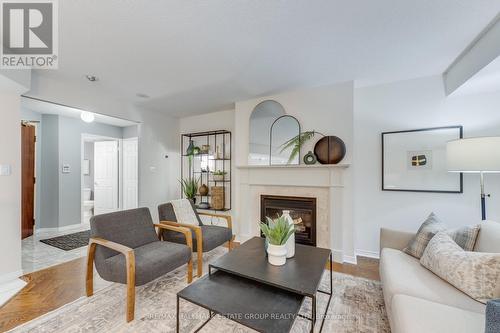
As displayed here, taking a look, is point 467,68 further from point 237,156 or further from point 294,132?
point 237,156

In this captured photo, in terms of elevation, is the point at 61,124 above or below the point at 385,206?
above

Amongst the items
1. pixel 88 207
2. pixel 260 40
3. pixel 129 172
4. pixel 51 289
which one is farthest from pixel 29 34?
pixel 88 207

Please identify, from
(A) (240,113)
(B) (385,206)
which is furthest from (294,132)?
(B) (385,206)

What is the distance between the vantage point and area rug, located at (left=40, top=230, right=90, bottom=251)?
358cm

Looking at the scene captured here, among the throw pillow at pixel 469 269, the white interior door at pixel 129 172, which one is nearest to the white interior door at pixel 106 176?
the white interior door at pixel 129 172

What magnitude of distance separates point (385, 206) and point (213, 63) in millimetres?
3026

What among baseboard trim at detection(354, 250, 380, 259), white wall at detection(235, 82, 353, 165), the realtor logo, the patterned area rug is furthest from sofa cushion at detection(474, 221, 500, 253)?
the realtor logo

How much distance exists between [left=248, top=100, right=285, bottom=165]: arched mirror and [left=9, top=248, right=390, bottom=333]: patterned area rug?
2.08 m

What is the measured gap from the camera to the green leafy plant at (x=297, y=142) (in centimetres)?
331

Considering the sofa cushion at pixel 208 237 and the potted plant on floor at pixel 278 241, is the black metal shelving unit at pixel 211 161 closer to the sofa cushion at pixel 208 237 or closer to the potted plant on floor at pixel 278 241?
the sofa cushion at pixel 208 237

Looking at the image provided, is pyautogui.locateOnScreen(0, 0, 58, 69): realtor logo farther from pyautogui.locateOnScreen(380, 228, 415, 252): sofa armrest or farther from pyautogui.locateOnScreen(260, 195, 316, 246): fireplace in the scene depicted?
pyautogui.locateOnScreen(380, 228, 415, 252): sofa armrest

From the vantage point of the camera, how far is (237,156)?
13.0 feet

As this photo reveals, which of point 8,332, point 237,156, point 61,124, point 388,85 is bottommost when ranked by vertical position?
point 8,332

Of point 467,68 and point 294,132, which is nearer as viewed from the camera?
point 467,68
